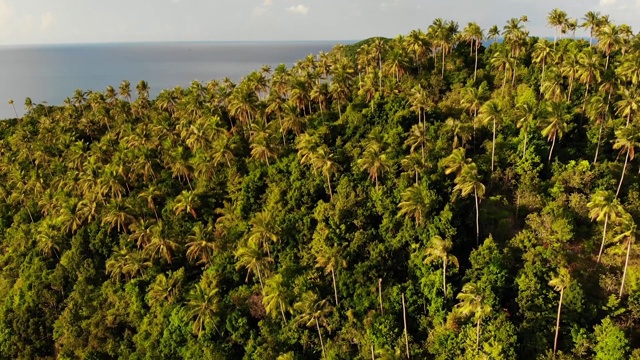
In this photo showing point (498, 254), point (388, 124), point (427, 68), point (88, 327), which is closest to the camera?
point (498, 254)

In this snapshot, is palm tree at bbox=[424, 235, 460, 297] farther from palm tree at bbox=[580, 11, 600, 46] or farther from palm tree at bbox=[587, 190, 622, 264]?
palm tree at bbox=[580, 11, 600, 46]

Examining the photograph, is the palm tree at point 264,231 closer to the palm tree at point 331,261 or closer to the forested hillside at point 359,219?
the forested hillside at point 359,219

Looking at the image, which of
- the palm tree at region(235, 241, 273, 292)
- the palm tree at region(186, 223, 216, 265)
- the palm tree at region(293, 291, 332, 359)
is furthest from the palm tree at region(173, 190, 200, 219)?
the palm tree at region(293, 291, 332, 359)

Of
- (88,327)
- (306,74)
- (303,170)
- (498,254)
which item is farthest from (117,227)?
(498,254)

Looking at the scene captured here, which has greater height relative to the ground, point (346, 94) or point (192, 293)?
point (346, 94)

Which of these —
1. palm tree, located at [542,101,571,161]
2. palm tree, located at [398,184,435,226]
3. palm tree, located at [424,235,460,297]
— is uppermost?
palm tree, located at [542,101,571,161]

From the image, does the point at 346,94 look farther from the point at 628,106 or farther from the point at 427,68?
the point at 628,106
